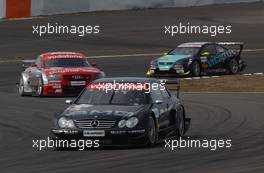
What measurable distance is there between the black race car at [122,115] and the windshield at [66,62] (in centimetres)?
1112

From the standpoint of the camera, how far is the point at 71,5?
46.4 meters

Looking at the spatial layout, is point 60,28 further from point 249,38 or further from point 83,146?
point 83,146

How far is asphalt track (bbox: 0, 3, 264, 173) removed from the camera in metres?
14.5

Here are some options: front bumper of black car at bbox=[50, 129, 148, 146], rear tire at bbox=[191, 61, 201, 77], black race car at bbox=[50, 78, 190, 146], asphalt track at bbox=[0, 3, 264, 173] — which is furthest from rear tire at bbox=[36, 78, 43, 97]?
front bumper of black car at bbox=[50, 129, 148, 146]

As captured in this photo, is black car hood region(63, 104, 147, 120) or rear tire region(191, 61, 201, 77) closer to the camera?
black car hood region(63, 104, 147, 120)

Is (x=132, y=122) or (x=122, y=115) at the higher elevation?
(x=122, y=115)

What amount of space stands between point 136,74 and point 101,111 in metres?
19.1

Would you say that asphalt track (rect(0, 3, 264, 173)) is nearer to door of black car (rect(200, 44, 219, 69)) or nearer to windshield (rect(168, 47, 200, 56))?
windshield (rect(168, 47, 200, 56))

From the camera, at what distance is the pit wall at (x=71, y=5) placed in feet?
144

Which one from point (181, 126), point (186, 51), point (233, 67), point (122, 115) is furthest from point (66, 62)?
point (122, 115)

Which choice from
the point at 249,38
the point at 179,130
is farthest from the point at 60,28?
the point at 179,130

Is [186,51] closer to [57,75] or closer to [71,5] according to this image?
[57,75]

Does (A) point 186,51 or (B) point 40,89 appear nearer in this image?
(B) point 40,89

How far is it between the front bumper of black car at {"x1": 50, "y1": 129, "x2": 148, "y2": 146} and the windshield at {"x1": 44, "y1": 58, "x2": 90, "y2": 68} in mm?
12707
